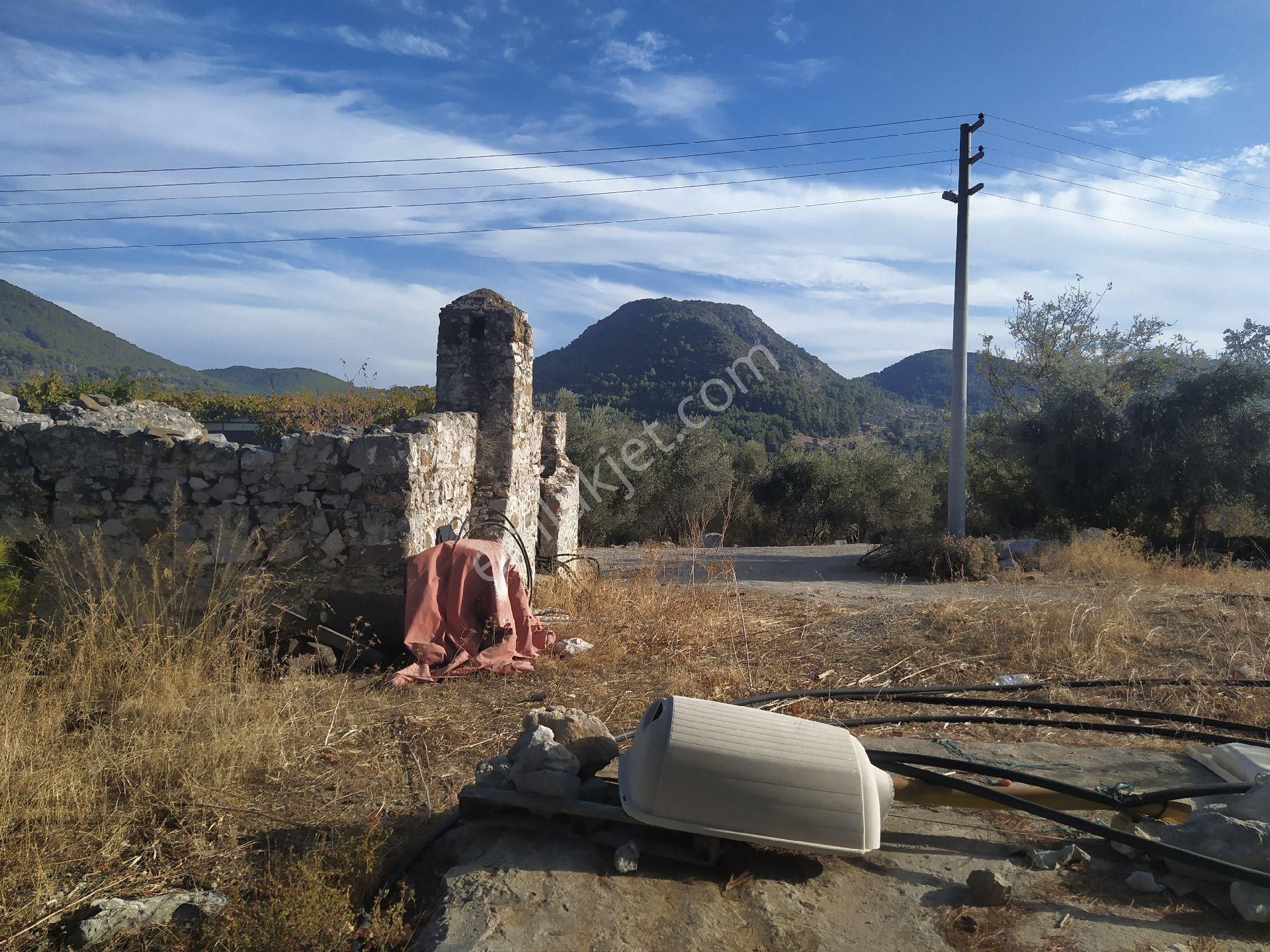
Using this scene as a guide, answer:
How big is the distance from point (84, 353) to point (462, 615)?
200 ft

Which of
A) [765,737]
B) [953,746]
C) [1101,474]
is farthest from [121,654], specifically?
[1101,474]

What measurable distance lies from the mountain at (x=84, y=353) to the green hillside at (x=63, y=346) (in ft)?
0.13

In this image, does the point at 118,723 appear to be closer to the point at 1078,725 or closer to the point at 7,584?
the point at 7,584

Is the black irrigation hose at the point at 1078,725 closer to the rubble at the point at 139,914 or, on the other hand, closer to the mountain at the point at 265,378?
the rubble at the point at 139,914

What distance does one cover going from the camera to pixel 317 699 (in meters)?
4.89

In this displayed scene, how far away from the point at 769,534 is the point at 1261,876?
67.1 feet

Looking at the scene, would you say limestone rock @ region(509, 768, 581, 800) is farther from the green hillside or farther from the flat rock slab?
the green hillside

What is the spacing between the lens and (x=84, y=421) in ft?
20.2

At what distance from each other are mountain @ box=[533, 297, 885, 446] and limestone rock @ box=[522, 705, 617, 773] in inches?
1222

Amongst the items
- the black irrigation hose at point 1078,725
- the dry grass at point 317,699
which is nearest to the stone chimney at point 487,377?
the dry grass at point 317,699

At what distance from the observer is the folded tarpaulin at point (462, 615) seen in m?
5.75

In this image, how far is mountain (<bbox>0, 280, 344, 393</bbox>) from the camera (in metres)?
44.6

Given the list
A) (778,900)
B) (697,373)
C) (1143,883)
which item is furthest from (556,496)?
(697,373)

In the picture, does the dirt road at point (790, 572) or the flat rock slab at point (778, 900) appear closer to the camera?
the flat rock slab at point (778, 900)
